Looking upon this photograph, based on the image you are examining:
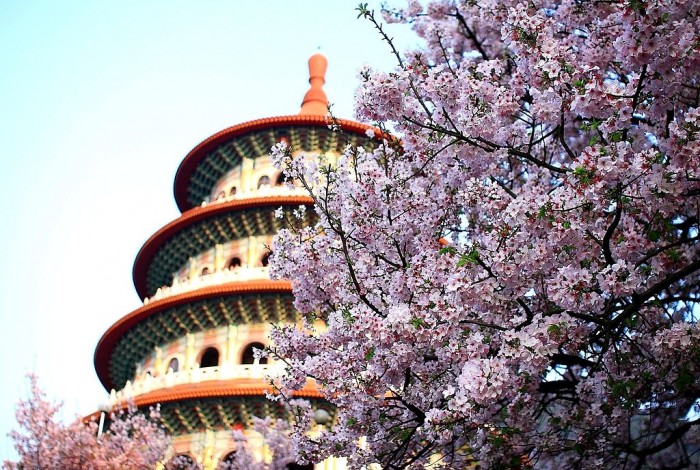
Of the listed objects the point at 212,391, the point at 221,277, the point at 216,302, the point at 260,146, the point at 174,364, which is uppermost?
the point at 260,146

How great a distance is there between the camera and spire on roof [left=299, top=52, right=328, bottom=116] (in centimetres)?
3288

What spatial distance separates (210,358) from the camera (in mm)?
26281

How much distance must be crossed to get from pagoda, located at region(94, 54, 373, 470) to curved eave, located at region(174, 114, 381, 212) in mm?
42

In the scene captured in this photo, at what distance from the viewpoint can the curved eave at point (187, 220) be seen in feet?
84.9

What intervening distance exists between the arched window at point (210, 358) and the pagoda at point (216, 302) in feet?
0.12

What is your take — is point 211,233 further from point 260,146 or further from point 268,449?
point 268,449

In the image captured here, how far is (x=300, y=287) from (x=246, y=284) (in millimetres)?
13831

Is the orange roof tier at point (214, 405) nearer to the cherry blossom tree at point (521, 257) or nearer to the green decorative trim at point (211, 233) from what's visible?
the green decorative trim at point (211, 233)

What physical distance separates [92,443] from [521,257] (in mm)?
19333

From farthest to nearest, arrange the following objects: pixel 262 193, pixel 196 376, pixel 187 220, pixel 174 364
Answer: pixel 187 220, pixel 262 193, pixel 174 364, pixel 196 376

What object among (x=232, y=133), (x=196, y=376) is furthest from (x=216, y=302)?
(x=232, y=133)

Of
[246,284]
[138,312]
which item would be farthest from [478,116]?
[138,312]

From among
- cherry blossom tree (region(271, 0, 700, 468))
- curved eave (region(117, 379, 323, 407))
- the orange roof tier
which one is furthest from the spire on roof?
cherry blossom tree (region(271, 0, 700, 468))

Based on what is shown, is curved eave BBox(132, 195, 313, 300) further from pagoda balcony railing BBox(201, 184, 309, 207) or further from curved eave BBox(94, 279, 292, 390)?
curved eave BBox(94, 279, 292, 390)
